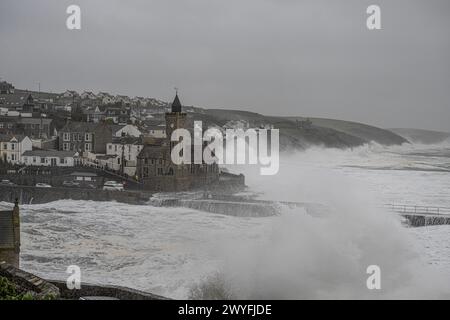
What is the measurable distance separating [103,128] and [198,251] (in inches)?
337

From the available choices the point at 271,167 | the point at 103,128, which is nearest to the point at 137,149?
the point at 103,128


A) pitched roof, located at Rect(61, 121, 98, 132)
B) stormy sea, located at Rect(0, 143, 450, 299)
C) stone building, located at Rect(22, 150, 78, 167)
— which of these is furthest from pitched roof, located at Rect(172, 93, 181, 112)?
stormy sea, located at Rect(0, 143, 450, 299)

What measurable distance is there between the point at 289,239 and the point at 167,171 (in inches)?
333

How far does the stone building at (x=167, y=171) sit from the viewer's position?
18219 mm

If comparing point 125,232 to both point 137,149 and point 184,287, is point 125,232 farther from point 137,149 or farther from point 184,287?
point 137,149

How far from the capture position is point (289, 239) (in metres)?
10.8

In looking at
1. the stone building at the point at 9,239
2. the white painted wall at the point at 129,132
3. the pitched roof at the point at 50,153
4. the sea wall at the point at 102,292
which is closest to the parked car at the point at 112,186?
the pitched roof at the point at 50,153

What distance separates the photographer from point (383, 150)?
583 inches

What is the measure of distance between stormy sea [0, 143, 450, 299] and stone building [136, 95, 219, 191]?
179 centimetres

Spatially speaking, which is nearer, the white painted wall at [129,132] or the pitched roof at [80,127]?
the pitched roof at [80,127]

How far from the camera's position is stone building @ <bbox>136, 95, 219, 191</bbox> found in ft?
59.8

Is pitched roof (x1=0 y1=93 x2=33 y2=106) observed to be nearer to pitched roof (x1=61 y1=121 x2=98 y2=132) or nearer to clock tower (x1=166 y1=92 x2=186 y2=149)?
pitched roof (x1=61 y1=121 x2=98 y2=132)

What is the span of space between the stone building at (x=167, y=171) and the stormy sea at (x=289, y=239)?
179 cm

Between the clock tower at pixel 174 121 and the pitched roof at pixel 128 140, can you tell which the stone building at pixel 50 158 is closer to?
the pitched roof at pixel 128 140
